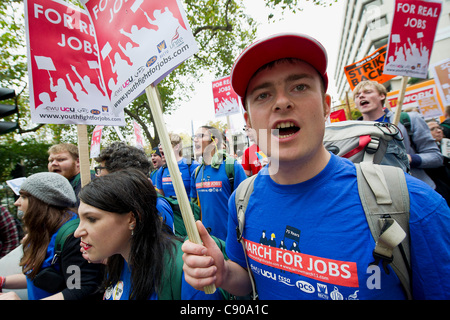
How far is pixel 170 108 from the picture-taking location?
16672mm

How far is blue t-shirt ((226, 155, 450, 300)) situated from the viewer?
0.84 metres

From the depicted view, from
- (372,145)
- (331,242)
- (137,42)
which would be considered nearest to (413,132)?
(372,145)

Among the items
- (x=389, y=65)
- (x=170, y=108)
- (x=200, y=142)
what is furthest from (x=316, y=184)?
(x=170, y=108)

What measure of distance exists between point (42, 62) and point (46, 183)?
1.01 metres

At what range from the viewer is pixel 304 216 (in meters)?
1.02

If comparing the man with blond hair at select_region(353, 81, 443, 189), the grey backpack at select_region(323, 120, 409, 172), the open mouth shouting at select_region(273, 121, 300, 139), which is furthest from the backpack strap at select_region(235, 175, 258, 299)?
the man with blond hair at select_region(353, 81, 443, 189)

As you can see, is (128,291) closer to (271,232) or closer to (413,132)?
(271,232)

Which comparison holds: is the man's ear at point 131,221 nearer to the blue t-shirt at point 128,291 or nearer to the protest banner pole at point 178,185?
the blue t-shirt at point 128,291

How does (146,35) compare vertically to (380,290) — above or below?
above

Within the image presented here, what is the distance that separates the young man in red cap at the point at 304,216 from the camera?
0.85 metres
